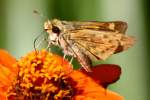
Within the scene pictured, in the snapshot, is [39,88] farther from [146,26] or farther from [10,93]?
[146,26]

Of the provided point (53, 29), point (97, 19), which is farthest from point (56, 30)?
point (97, 19)

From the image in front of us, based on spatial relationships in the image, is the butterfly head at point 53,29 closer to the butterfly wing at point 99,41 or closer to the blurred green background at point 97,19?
the butterfly wing at point 99,41

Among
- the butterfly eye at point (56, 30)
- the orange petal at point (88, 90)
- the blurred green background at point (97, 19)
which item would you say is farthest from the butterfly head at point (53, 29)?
the blurred green background at point (97, 19)

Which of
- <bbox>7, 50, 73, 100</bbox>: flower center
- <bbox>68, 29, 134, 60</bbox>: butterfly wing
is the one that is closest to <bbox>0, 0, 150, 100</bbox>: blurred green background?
<bbox>68, 29, 134, 60</bbox>: butterfly wing

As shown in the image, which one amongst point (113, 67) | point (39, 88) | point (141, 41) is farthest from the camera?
point (141, 41)

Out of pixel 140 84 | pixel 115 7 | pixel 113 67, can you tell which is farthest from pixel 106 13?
pixel 113 67

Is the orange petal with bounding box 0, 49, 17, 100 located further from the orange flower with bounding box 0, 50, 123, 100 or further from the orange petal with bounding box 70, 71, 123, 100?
the orange petal with bounding box 70, 71, 123, 100
